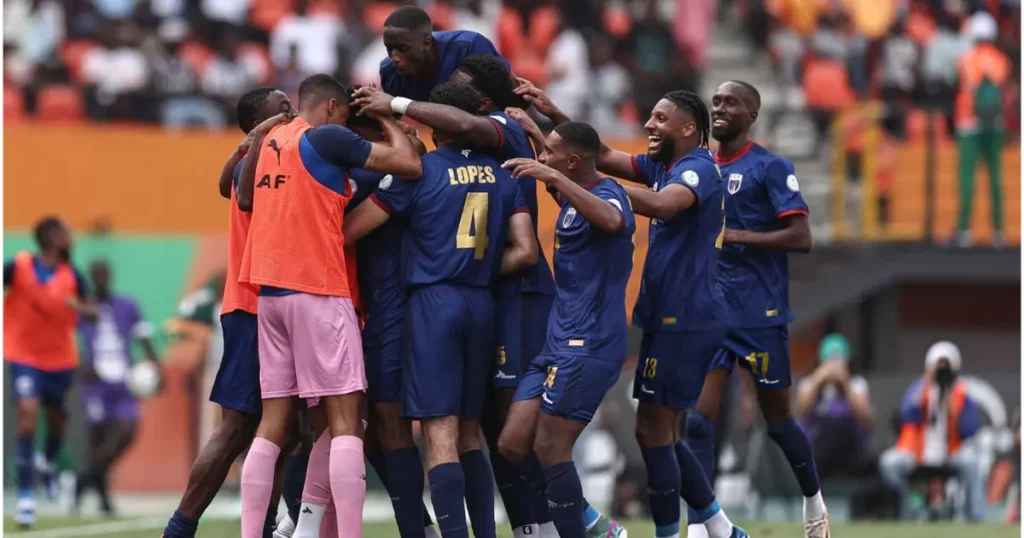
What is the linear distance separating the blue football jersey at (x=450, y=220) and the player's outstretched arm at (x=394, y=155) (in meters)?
0.12

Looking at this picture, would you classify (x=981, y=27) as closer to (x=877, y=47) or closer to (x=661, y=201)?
(x=877, y=47)

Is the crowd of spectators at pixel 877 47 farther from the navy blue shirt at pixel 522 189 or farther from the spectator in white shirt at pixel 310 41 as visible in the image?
the navy blue shirt at pixel 522 189

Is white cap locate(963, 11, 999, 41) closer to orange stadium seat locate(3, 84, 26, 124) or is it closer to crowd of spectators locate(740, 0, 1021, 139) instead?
crowd of spectators locate(740, 0, 1021, 139)

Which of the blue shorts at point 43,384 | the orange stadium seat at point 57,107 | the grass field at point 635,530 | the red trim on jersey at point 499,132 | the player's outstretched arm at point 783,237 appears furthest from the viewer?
the orange stadium seat at point 57,107

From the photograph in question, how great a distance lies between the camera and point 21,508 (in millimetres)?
13031

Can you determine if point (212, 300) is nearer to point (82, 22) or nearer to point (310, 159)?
point (82, 22)

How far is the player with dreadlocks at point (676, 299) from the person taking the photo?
9.07 m

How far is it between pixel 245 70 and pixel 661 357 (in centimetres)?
1225

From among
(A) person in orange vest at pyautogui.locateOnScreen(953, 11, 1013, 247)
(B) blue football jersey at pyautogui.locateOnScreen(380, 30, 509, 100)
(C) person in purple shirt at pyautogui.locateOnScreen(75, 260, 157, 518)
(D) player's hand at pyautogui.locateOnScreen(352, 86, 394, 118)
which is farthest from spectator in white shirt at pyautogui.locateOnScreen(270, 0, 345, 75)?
(D) player's hand at pyautogui.locateOnScreen(352, 86, 394, 118)

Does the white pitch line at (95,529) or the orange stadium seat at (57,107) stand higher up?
the orange stadium seat at (57,107)

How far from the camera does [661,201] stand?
28.7ft

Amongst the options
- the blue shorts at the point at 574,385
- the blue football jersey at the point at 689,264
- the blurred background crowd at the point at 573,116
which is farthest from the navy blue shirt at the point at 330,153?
the blurred background crowd at the point at 573,116

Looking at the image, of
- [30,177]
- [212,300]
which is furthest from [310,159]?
[30,177]

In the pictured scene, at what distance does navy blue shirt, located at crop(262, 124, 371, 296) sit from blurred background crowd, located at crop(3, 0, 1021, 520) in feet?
27.1
